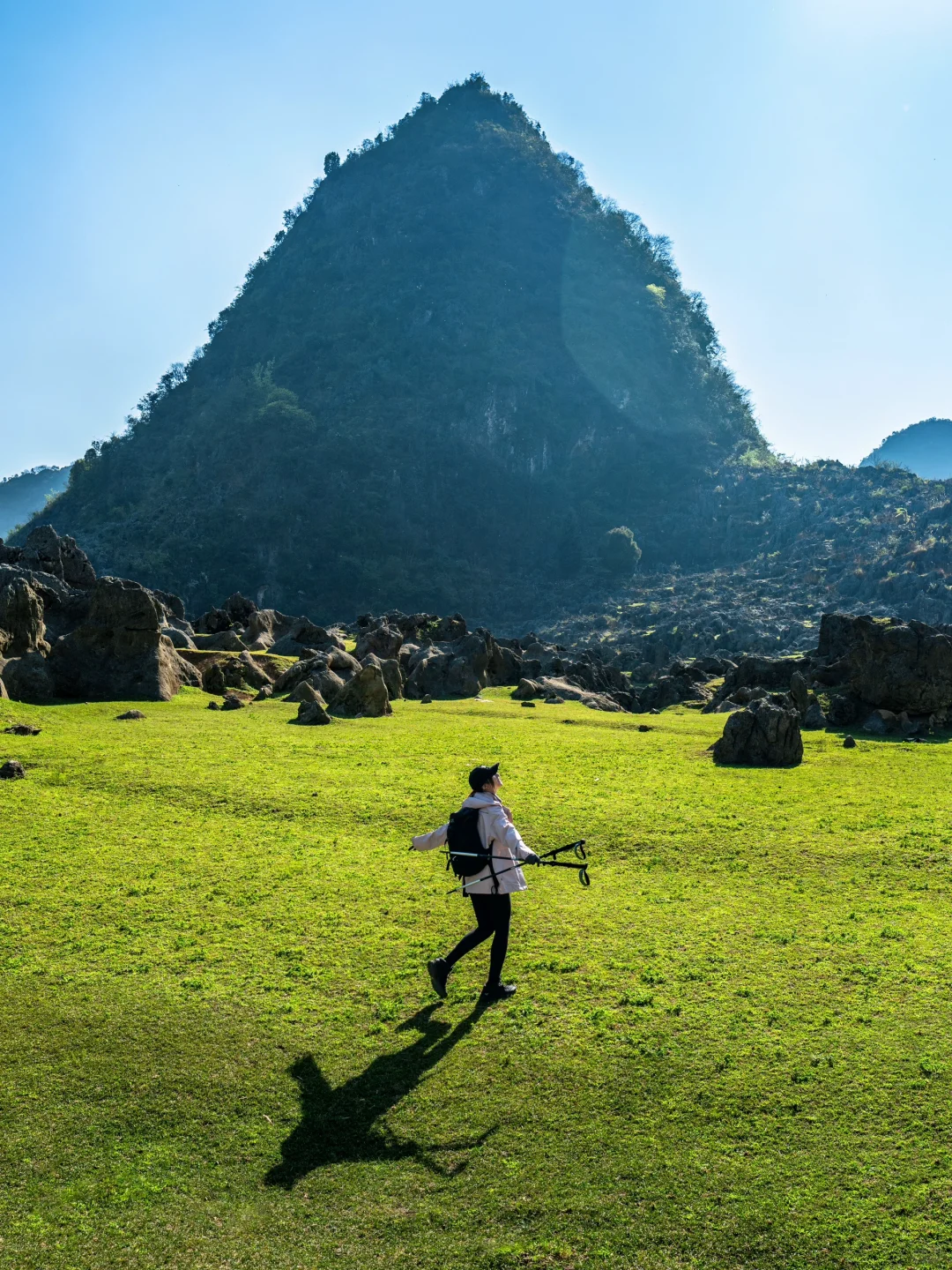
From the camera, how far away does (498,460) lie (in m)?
170

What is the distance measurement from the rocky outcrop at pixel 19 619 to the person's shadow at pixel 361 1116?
925 inches

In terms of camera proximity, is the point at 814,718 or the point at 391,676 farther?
the point at 391,676

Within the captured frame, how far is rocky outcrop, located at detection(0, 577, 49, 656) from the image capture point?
95.2ft

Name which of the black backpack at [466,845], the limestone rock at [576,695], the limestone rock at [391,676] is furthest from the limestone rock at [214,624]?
the black backpack at [466,845]

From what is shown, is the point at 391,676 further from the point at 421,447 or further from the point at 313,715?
the point at 421,447

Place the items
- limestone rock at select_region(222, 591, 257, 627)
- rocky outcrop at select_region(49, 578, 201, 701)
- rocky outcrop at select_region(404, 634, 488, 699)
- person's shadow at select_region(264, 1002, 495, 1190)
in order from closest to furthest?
person's shadow at select_region(264, 1002, 495, 1190) < rocky outcrop at select_region(49, 578, 201, 701) < rocky outcrop at select_region(404, 634, 488, 699) < limestone rock at select_region(222, 591, 257, 627)

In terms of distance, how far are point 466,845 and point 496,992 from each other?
1.80 m

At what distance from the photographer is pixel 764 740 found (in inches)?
917

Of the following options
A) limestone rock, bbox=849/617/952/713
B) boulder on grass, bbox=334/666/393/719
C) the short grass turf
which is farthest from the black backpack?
limestone rock, bbox=849/617/952/713

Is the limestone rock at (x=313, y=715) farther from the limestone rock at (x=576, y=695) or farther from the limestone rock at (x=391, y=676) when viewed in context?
the limestone rock at (x=576, y=695)

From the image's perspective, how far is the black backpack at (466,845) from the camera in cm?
1056

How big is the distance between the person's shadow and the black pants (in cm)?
80

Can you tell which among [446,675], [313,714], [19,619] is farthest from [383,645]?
[19,619]

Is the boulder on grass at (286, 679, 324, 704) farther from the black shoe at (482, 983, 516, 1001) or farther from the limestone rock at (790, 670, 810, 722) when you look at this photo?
the black shoe at (482, 983, 516, 1001)
